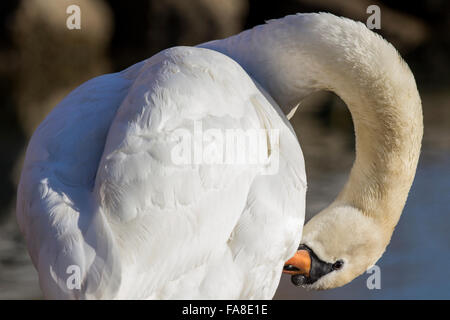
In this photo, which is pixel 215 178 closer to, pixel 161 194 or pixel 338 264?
pixel 161 194

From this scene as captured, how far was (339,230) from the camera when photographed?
2.39 m

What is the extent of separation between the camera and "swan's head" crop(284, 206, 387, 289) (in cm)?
238

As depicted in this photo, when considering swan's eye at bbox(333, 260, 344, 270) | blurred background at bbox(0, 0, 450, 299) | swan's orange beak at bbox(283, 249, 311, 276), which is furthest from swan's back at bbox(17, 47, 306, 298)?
blurred background at bbox(0, 0, 450, 299)

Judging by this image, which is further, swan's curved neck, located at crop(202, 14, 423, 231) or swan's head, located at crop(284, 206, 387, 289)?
swan's head, located at crop(284, 206, 387, 289)

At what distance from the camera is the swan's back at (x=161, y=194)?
1611mm

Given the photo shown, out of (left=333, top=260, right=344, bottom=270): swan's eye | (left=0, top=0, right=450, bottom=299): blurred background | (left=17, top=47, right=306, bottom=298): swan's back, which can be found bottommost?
(left=0, top=0, right=450, bottom=299): blurred background

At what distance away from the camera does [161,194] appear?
1.67 m

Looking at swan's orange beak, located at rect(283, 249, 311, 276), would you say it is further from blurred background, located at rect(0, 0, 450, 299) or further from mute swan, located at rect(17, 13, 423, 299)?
blurred background, located at rect(0, 0, 450, 299)

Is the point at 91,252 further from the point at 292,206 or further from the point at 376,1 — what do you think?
the point at 376,1

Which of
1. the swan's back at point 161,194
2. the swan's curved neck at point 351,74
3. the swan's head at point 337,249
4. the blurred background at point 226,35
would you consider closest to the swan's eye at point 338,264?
the swan's head at point 337,249

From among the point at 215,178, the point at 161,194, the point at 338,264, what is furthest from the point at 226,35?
the point at 161,194

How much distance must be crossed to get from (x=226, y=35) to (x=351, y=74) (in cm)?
746

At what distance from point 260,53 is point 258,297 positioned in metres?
0.77

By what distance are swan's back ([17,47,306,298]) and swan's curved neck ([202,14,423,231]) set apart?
8.0 inches
